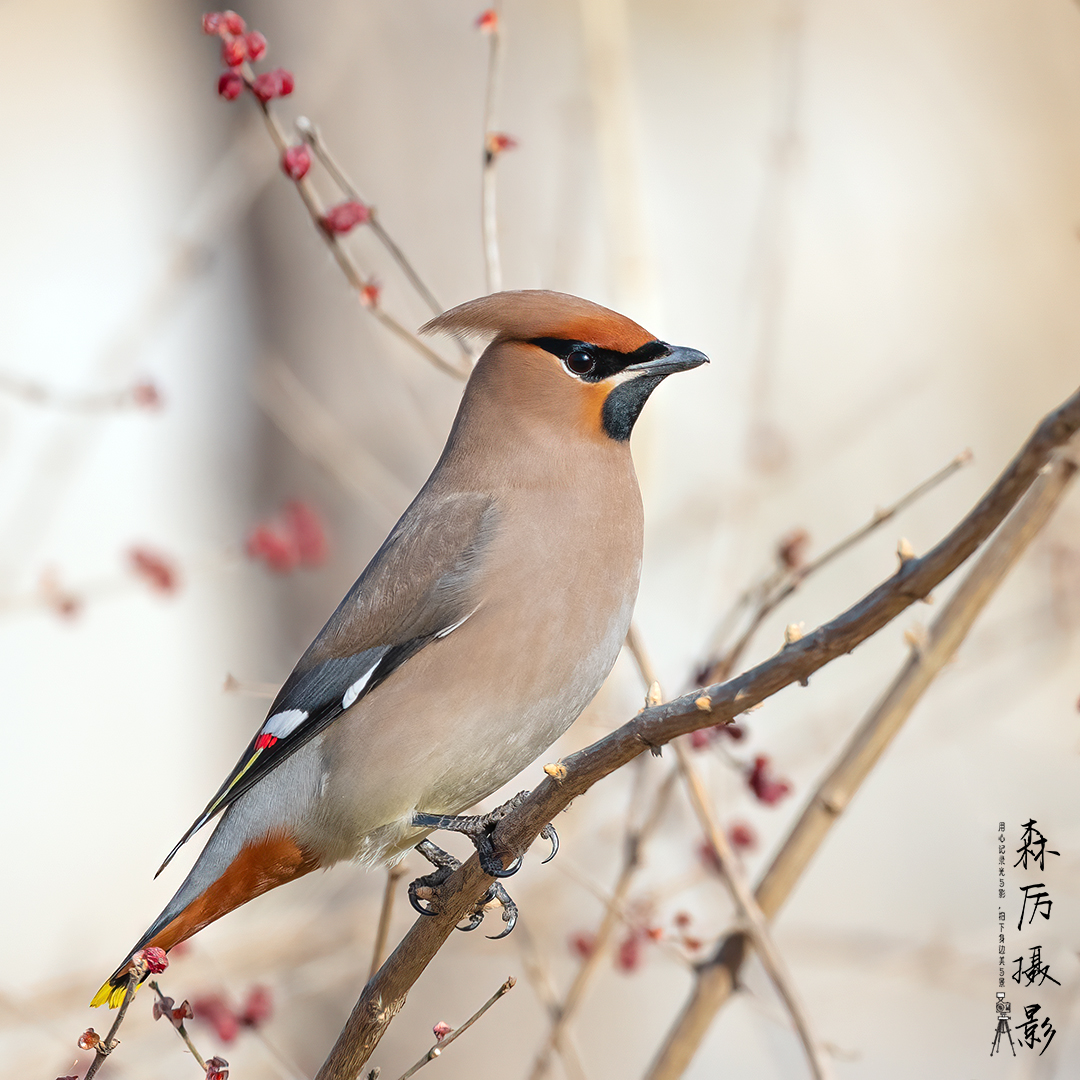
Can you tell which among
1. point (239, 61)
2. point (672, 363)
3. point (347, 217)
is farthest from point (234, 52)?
point (672, 363)

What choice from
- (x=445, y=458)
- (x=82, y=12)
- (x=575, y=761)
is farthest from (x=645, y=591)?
(x=82, y=12)

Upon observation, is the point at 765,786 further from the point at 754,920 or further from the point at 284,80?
the point at 284,80

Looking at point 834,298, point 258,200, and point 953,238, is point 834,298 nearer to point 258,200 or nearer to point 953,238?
point 953,238

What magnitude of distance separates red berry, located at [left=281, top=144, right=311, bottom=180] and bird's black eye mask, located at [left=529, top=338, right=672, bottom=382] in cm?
54

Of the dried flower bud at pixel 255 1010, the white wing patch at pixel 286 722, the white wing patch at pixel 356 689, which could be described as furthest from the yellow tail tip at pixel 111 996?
the white wing patch at pixel 356 689

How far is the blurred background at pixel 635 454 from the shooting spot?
3.65 meters

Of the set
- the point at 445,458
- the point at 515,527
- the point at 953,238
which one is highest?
the point at 953,238

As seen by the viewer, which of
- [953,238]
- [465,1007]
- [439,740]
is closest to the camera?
[439,740]

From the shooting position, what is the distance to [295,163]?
8.51 feet

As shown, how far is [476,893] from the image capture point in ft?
7.35

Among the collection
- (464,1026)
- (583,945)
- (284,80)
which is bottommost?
(464,1026)

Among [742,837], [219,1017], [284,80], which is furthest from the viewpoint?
[742,837]

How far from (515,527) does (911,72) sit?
3.73 meters

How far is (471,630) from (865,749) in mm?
749
